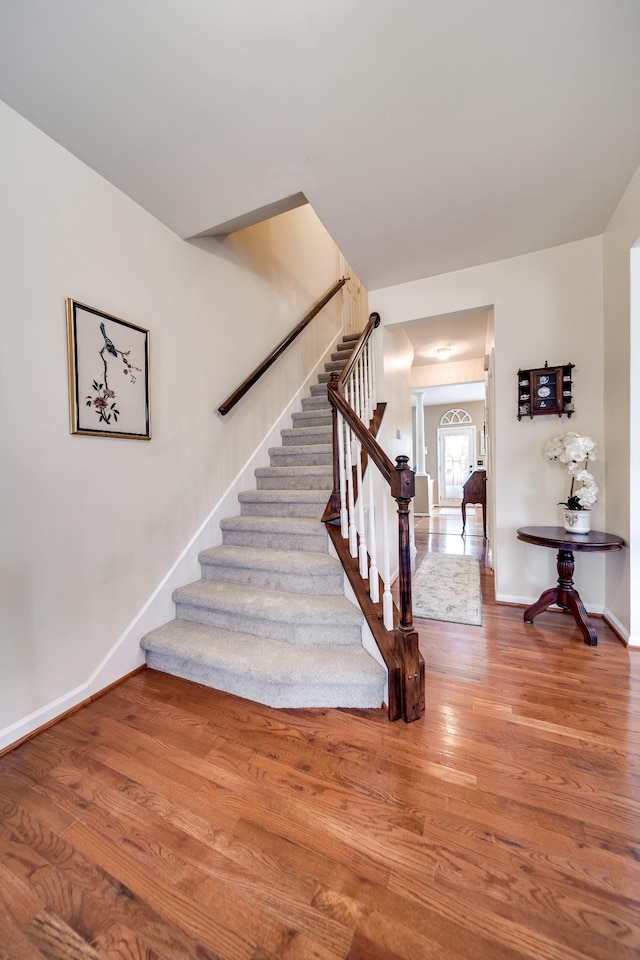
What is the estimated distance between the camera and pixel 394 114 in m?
1.57

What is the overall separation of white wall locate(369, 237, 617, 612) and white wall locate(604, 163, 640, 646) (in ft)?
0.36

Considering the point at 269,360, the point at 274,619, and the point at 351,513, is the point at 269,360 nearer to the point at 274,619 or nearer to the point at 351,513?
the point at 351,513

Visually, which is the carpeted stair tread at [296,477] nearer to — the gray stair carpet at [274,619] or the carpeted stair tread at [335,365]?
the gray stair carpet at [274,619]

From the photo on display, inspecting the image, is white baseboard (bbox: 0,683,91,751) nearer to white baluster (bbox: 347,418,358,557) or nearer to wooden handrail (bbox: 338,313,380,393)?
white baluster (bbox: 347,418,358,557)

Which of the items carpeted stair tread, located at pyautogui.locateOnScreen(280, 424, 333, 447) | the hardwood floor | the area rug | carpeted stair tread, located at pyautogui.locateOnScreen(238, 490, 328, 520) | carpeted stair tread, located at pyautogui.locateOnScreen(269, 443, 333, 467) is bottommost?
the hardwood floor

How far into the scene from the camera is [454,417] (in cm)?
913

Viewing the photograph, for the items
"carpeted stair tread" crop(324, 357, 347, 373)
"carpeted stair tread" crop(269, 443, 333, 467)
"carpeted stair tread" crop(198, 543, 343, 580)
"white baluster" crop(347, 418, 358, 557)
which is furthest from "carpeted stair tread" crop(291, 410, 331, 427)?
"carpeted stair tread" crop(198, 543, 343, 580)

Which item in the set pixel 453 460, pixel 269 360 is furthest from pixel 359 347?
pixel 453 460

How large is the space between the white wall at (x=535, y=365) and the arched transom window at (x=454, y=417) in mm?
6598

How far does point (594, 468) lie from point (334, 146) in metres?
2.57

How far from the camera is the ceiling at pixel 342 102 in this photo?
1229 millimetres

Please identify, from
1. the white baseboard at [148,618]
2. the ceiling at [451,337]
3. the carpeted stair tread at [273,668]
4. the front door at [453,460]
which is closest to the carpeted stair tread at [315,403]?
the white baseboard at [148,618]

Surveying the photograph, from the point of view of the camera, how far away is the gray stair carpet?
1658 millimetres

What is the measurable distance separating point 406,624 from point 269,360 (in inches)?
97.1
